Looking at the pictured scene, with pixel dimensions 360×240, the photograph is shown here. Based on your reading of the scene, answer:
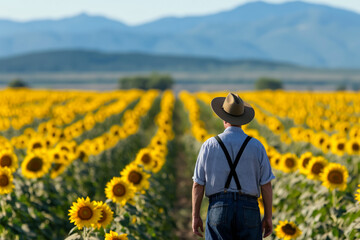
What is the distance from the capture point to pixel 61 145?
878cm

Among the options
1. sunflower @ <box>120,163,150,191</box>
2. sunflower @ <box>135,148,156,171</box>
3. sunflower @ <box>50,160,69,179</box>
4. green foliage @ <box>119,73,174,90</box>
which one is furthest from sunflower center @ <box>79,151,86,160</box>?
green foliage @ <box>119,73,174,90</box>

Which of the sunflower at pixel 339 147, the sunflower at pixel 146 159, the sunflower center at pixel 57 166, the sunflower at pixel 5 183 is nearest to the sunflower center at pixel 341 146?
the sunflower at pixel 339 147

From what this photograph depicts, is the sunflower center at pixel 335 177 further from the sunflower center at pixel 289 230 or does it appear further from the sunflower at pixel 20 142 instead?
the sunflower at pixel 20 142

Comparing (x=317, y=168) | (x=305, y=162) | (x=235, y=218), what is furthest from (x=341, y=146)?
(x=235, y=218)

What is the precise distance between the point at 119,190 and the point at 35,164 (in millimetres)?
1993

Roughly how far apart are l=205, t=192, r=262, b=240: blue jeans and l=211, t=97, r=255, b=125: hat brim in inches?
23.8

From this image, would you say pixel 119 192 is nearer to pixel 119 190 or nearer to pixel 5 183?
pixel 119 190

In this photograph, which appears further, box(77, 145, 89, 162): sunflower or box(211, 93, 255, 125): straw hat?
box(77, 145, 89, 162): sunflower

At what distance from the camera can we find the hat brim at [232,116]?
4.20 metres

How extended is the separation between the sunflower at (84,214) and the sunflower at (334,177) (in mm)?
2979

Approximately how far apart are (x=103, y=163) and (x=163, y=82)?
63393 mm

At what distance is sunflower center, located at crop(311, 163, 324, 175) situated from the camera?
663cm

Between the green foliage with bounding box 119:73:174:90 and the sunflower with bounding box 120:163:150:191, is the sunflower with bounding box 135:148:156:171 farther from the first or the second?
the green foliage with bounding box 119:73:174:90

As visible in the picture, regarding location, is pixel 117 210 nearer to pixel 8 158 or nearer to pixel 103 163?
pixel 8 158
